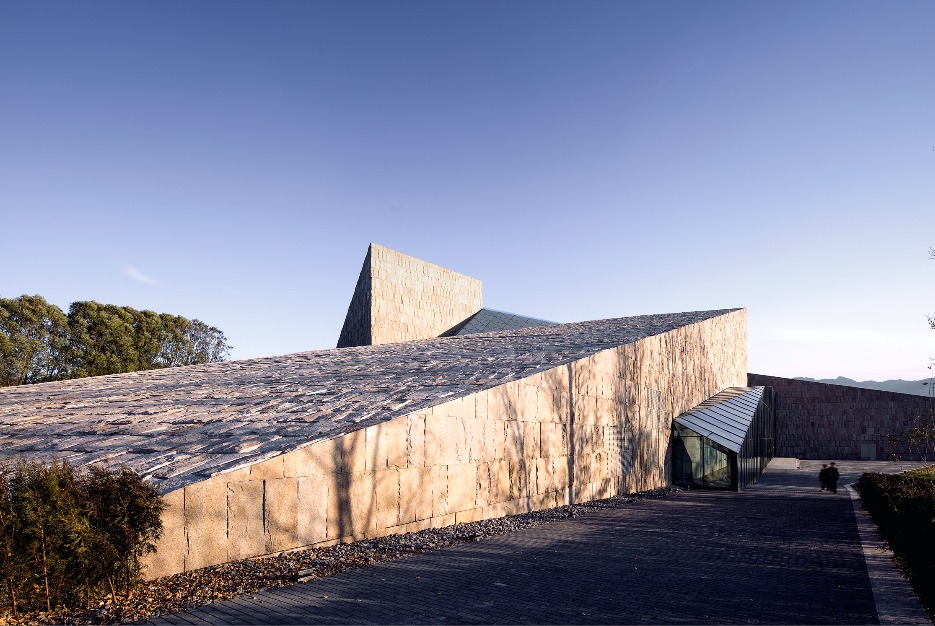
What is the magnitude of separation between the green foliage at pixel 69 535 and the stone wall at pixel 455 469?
0.60 meters

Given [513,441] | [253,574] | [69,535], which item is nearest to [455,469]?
[513,441]

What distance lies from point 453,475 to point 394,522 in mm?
1755

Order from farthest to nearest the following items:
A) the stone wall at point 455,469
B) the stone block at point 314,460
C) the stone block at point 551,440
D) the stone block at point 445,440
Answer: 1. the stone block at point 551,440
2. the stone block at point 445,440
3. the stone block at point 314,460
4. the stone wall at point 455,469

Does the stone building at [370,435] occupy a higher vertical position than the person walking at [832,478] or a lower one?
higher

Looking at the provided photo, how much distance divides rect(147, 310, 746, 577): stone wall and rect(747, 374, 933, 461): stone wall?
27.3 m

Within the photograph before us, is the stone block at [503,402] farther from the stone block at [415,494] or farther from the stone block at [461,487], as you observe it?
the stone block at [415,494]

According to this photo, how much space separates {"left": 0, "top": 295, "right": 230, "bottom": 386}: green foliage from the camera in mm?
36500

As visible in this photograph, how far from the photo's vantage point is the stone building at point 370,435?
8.06 meters

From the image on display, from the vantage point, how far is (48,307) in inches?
1503

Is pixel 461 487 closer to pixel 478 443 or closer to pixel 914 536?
pixel 478 443

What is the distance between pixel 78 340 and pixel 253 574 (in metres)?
39.3

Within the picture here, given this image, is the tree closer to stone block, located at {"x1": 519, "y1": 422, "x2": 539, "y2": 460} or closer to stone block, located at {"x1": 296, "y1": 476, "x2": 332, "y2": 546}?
stone block, located at {"x1": 519, "y1": 422, "x2": 539, "y2": 460}

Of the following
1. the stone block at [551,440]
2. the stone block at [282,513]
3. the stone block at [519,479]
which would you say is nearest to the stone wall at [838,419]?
the stone block at [551,440]

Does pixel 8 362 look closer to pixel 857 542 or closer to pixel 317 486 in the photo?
pixel 317 486
